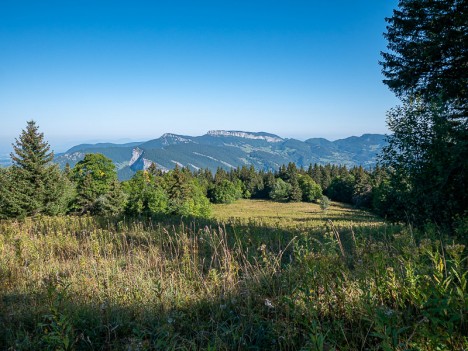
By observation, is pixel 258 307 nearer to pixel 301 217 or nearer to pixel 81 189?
pixel 81 189

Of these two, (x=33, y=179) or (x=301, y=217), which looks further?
(x=301, y=217)

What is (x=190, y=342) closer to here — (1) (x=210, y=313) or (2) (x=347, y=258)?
(1) (x=210, y=313)

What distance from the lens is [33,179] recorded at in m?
29.2

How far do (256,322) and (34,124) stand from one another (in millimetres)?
36846

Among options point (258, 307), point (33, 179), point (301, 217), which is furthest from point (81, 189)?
point (258, 307)

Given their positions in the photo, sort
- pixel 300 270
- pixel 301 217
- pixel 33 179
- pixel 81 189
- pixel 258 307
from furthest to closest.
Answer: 1. pixel 301 217
2. pixel 81 189
3. pixel 33 179
4. pixel 300 270
5. pixel 258 307

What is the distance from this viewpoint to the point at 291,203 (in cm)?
8412

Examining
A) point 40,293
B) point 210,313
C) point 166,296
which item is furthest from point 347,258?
point 40,293

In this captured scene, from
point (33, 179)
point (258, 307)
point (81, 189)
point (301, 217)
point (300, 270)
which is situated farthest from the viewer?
point (301, 217)

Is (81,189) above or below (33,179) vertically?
below

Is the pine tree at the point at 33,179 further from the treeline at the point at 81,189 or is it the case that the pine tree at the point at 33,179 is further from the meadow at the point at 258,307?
the meadow at the point at 258,307

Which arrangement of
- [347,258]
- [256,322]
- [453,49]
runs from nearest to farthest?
[256,322]
[347,258]
[453,49]

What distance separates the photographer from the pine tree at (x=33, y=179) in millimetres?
27625

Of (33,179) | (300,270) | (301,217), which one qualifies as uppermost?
(300,270)
